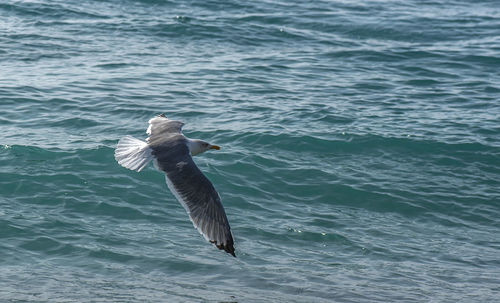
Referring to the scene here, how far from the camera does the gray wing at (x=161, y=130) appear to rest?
8.40m

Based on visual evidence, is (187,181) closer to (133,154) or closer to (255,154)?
(133,154)

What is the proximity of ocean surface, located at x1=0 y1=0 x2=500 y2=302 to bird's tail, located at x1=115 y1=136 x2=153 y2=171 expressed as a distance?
1.28 meters

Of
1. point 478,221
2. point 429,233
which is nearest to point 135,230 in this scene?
point 429,233

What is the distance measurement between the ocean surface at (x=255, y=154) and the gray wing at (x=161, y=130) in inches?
50.2

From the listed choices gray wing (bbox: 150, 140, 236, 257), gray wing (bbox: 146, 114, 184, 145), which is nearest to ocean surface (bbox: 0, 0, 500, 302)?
gray wing (bbox: 150, 140, 236, 257)

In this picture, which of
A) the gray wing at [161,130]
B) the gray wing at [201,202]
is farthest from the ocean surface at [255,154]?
the gray wing at [161,130]

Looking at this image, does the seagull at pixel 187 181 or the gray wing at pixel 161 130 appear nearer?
the seagull at pixel 187 181

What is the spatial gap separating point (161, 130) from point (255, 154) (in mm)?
3369

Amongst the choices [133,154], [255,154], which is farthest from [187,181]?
[255,154]

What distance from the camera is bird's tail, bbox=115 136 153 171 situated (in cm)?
763

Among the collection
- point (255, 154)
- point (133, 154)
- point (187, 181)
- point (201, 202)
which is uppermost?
point (133, 154)

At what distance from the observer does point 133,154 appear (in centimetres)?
786

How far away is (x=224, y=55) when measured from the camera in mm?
17188

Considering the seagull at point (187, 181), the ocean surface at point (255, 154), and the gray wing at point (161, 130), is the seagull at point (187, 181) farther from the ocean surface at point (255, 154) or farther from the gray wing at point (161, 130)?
the ocean surface at point (255, 154)
